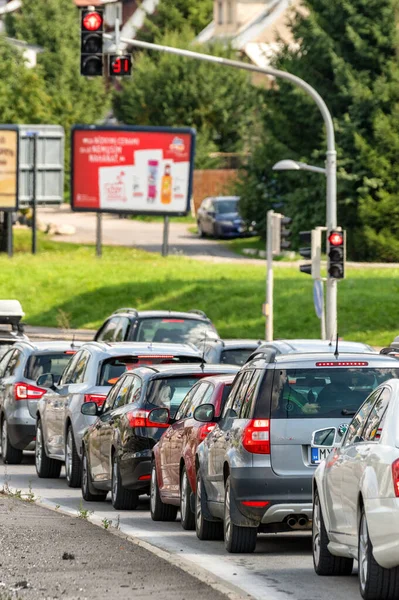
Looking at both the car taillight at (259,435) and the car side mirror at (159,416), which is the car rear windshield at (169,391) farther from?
the car taillight at (259,435)

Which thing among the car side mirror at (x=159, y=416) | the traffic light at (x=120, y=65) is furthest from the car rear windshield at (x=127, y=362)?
the traffic light at (x=120, y=65)

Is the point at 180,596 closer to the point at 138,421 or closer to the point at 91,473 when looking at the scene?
the point at 138,421

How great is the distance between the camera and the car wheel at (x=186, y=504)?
14.1 metres

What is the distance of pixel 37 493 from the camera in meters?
17.7

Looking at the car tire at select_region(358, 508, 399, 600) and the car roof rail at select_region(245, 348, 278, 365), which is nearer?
the car tire at select_region(358, 508, 399, 600)

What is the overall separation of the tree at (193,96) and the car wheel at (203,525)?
242ft

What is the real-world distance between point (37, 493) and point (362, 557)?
8.44 m

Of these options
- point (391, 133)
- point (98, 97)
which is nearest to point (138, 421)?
point (391, 133)

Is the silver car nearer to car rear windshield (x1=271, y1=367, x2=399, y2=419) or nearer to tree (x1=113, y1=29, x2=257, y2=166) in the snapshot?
car rear windshield (x1=271, y1=367, x2=399, y2=419)

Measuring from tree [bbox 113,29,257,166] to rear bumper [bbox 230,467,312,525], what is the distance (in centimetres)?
7507

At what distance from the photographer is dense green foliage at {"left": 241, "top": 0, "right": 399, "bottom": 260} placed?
62906mm

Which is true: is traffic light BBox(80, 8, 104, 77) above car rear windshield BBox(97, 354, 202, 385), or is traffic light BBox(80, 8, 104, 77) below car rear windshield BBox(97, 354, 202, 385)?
above

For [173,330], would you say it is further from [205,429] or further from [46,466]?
[205,429]

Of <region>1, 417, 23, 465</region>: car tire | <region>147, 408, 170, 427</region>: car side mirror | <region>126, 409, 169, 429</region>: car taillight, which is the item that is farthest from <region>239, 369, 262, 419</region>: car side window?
<region>1, 417, 23, 465</region>: car tire
